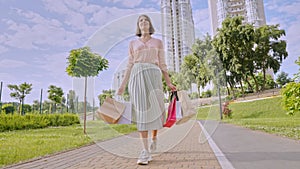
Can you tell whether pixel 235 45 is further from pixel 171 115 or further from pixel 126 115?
pixel 126 115

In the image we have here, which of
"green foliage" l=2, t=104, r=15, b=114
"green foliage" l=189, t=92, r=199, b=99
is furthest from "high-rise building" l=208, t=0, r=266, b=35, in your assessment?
"green foliage" l=189, t=92, r=199, b=99

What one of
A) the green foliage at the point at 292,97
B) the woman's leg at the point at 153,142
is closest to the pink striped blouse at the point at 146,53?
the woman's leg at the point at 153,142

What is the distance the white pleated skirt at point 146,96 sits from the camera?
2.45m

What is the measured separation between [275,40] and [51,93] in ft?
94.0

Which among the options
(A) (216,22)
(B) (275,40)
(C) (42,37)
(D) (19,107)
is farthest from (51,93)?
(A) (216,22)

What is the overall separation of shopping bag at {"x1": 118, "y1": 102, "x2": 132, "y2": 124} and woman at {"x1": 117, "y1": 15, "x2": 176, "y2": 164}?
70mm

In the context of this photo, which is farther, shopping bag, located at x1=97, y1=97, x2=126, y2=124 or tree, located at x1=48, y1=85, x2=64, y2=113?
tree, located at x1=48, y1=85, x2=64, y2=113

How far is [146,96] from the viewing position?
2453 millimetres

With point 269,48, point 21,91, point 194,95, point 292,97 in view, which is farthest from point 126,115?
point 269,48

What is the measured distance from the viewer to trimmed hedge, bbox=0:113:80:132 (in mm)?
9641

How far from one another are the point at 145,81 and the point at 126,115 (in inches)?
18.0

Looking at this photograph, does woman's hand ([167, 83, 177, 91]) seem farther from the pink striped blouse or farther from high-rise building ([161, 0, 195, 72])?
high-rise building ([161, 0, 195, 72])

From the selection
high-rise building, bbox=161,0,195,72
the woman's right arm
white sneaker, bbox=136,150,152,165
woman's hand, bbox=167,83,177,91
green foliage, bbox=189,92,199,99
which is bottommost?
white sneaker, bbox=136,150,152,165

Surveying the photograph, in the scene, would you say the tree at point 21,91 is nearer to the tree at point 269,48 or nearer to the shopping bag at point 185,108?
the shopping bag at point 185,108
